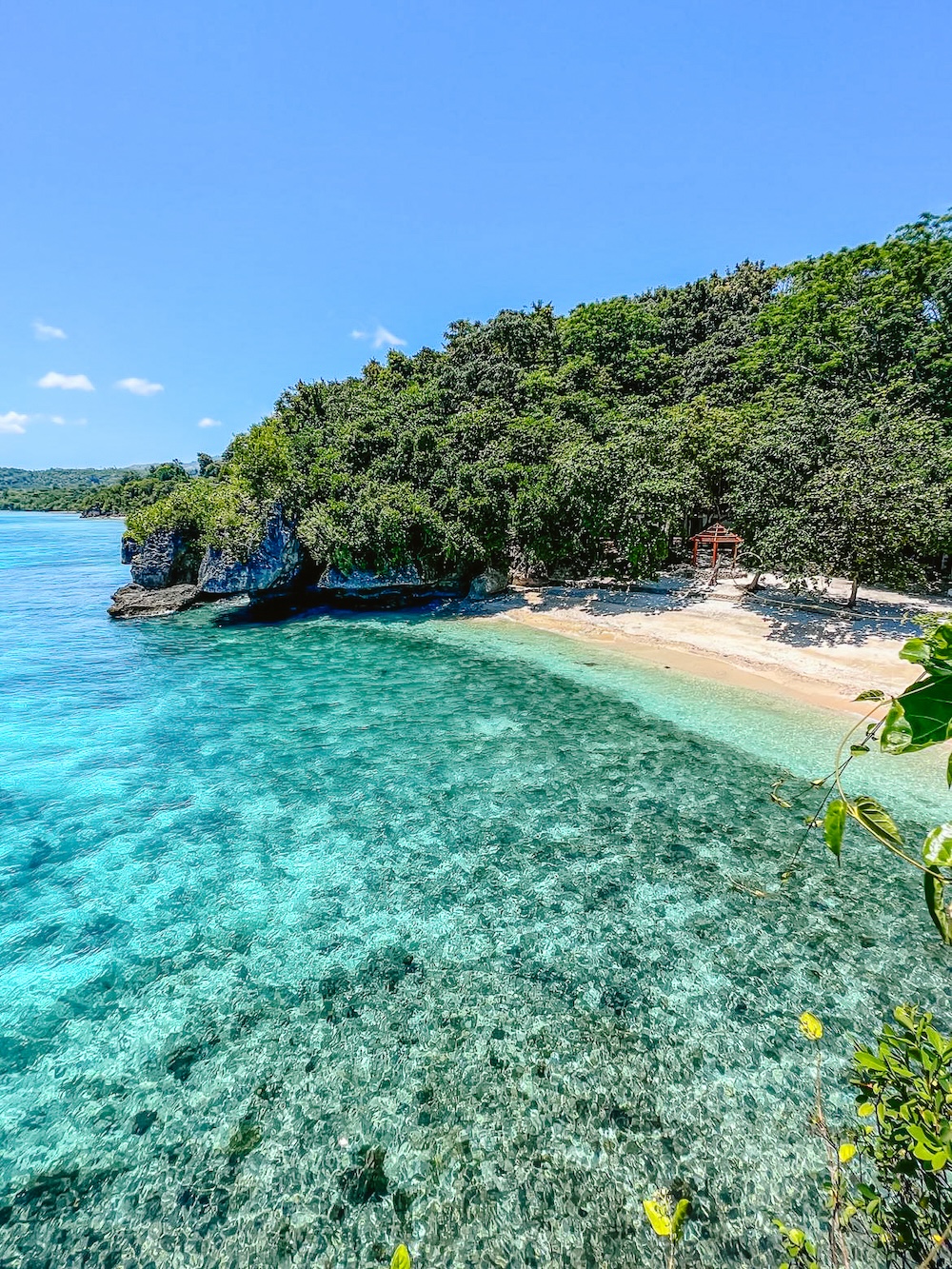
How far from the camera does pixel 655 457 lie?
25.5 metres

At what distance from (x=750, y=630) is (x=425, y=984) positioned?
1799 centimetres

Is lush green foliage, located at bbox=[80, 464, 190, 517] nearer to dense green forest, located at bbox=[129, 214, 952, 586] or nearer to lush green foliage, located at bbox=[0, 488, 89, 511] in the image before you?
lush green foliage, located at bbox=[0, 488, 89, 511]

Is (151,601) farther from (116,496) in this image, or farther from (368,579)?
(116,496)

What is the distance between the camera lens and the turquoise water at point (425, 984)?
5.20 meters

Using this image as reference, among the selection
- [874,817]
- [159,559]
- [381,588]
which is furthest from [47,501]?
[874,817]

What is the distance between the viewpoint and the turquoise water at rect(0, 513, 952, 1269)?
5.20 m

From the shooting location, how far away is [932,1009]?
6.65 meters

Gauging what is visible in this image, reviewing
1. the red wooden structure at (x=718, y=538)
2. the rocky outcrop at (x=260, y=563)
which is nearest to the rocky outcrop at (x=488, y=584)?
the rocky outcrop at (x=260, y=563)

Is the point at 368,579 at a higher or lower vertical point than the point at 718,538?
lower

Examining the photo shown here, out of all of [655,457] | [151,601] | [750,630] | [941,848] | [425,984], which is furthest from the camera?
[151,601]

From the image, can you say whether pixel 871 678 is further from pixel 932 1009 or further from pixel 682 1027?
pixel 682 1027

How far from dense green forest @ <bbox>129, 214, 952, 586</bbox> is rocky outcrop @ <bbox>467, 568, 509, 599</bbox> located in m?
0.76

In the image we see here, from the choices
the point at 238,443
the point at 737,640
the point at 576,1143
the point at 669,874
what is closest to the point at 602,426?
the point at 737,640

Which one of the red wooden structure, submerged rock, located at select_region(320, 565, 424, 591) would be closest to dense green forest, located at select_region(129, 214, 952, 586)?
submerged rock, located at select_region(320, 565, 424, 591)
